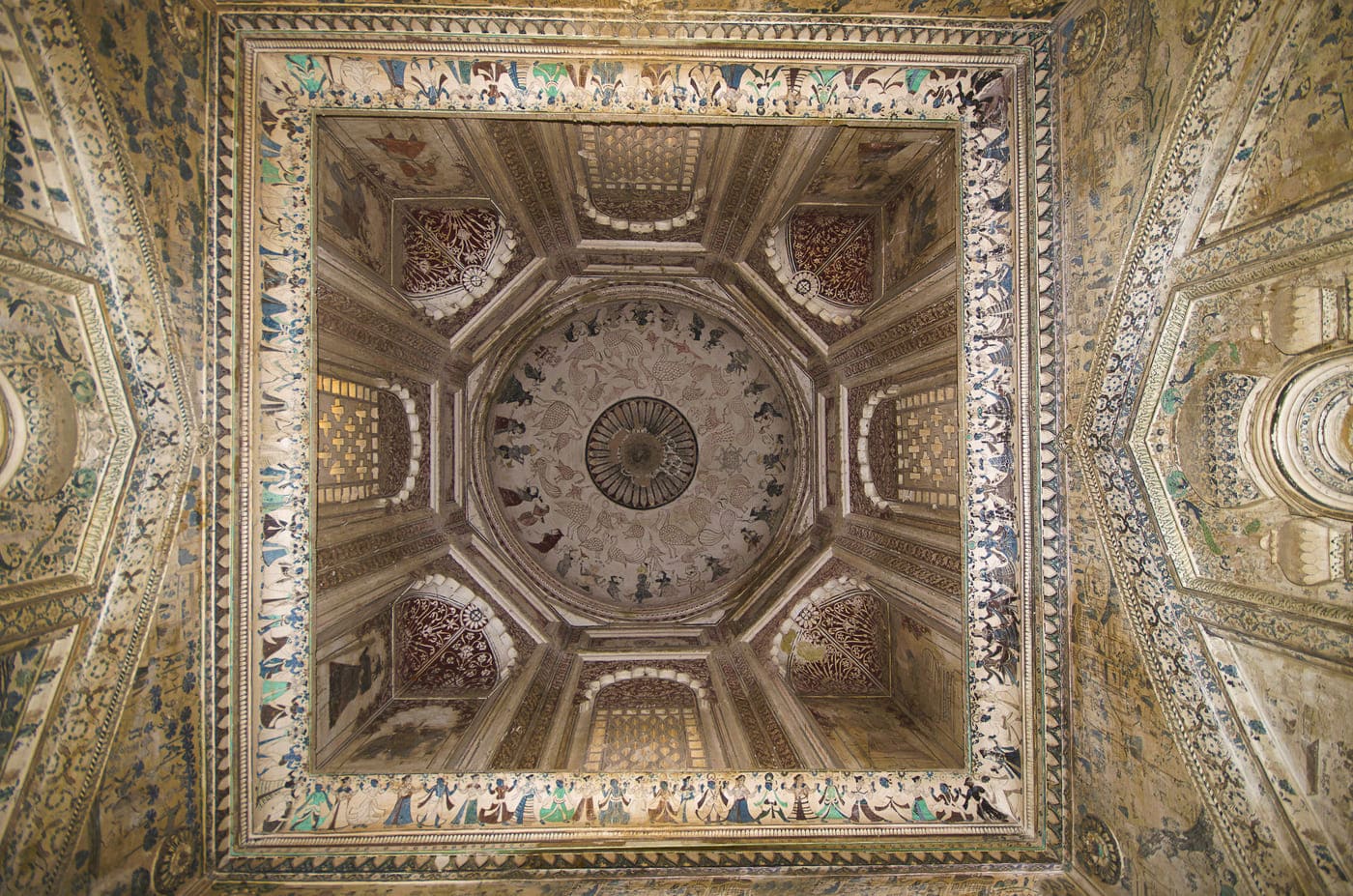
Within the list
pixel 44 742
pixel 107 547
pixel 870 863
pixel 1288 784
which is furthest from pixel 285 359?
pixel 1288 784

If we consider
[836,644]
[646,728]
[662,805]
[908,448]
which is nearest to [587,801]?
[662,805]

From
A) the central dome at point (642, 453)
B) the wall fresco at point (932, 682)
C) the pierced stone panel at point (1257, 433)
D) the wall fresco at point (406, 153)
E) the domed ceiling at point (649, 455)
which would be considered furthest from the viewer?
the central dome at point (642, 453)

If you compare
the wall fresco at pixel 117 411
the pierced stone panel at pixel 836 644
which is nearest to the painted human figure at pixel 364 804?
the wall fresco at pixel 117 411

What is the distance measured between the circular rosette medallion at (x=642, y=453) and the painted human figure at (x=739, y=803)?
186 inches

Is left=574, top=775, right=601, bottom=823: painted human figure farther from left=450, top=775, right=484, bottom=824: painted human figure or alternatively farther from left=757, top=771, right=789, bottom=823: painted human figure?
left=757, top=771, right=789, bottom=823: painted human figure

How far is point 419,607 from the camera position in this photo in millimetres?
6688

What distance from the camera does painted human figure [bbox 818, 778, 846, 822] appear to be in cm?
450

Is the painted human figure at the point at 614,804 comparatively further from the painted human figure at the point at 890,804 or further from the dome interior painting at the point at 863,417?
the painted human figure at the point at 890,804

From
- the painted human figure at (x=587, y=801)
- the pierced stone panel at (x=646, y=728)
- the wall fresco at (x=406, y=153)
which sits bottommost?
the pierced stone panel at (x=646, y=728)

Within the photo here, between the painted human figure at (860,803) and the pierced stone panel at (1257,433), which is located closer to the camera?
the pierced stone panel at (1257,433)

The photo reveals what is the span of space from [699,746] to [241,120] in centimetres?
577

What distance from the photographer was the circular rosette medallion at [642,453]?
8.95 m

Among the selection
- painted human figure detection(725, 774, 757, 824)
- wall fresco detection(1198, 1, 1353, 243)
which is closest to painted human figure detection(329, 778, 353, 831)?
painted human figure detection(725, 774, 757, 824)

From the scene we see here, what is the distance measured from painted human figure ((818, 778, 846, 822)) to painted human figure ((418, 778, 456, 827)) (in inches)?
104
